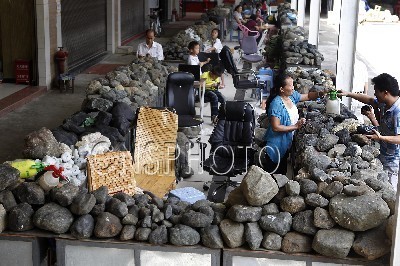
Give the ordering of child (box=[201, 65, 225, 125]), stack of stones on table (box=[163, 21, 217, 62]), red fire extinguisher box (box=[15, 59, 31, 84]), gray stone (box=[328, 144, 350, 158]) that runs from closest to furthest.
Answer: gray stone (box=[328, 144, 350, 158]), child (box=[201, 65, 225, 125]), red fire extinguisher box (box=[15, 59, 31, 84]), stack of stones on table (box=[163, 21, 217, 62])

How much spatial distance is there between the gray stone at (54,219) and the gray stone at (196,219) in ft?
2.92

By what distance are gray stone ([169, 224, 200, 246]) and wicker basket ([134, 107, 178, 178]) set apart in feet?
10.1

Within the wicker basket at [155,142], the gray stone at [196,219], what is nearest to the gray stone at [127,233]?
the gray stone at [196,219]

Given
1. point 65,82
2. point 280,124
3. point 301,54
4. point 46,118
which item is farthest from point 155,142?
point 65,82

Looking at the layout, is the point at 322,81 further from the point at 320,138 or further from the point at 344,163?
the point at 344,163

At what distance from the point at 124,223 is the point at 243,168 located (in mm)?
3403

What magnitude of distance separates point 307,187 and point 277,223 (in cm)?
43

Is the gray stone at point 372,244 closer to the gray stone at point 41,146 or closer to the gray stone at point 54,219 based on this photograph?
the gray stone at point 54,219

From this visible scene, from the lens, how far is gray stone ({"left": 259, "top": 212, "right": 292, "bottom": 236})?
4.80 m

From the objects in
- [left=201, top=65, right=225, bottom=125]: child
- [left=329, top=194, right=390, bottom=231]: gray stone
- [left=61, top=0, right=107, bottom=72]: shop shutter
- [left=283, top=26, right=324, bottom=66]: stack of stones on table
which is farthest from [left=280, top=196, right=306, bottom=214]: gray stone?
[left=61, top=0, right=107, bottom=72]: shop shutter

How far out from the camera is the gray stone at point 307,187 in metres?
5.04

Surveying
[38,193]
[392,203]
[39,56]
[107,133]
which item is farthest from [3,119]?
[392,203]

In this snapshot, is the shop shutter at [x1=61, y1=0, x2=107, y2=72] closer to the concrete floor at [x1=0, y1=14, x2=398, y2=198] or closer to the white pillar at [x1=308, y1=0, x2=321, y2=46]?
the concrete floor at [x1=0, y1=14, x2=398, y2=198]

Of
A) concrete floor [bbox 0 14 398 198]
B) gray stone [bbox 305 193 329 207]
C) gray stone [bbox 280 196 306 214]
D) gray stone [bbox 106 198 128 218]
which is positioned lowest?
concrete floor [bbox 0 14 398 198]
